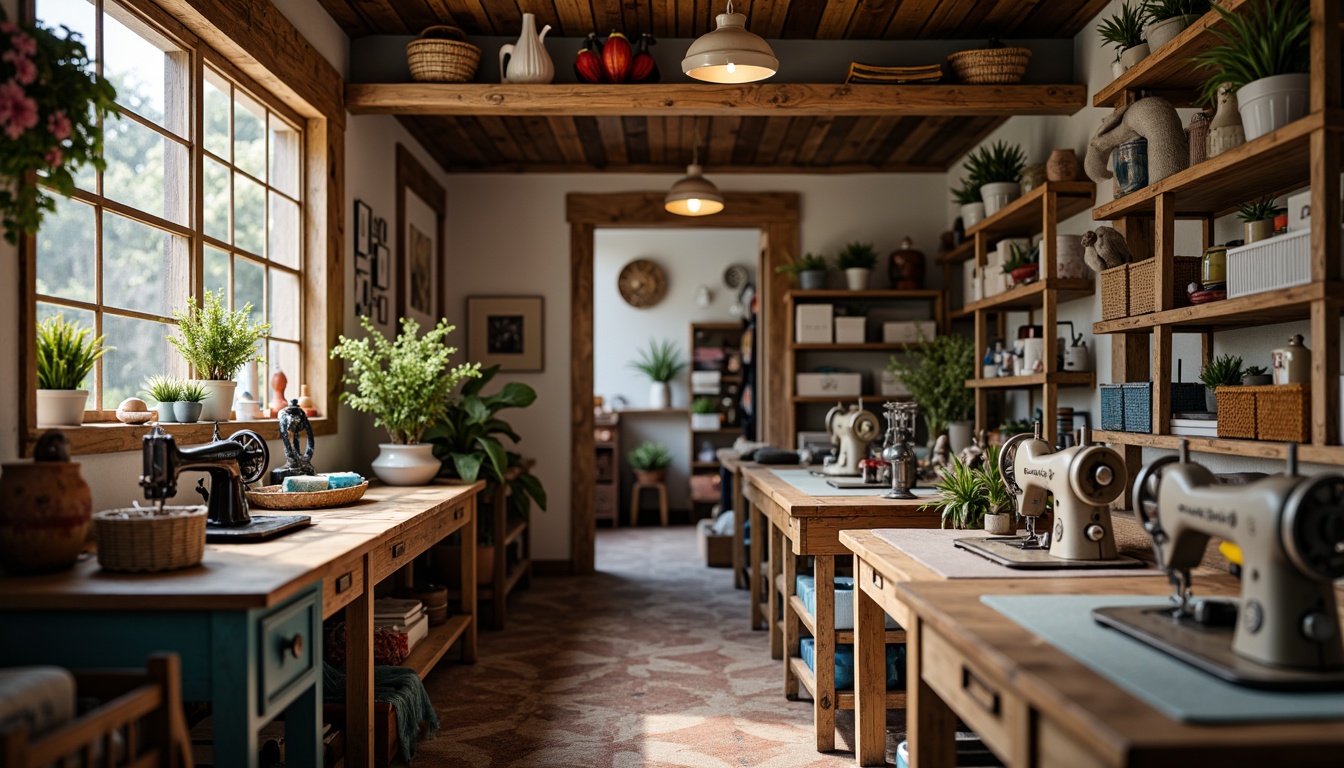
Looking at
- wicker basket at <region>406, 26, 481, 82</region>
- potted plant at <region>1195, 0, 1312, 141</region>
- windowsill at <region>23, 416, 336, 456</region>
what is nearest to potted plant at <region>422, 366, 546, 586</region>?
windowsill at <region>23, 416, 336, 456</region>

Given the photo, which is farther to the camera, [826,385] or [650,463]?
[650,463]

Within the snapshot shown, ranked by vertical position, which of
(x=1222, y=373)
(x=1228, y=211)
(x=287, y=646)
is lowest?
(x=287, y=646)

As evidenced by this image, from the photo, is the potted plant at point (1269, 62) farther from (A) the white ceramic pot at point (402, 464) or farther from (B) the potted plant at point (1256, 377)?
(A) the white ceramic pot at point (402, 464)

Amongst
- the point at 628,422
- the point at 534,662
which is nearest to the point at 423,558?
the point at 534,662

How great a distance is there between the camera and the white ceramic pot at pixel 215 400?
287cm

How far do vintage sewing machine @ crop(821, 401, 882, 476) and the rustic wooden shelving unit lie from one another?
2.98 ft

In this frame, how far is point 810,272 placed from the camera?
5.81 m

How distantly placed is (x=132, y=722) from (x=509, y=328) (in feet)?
16.1

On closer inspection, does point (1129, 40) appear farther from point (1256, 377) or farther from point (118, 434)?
point (118, 434)

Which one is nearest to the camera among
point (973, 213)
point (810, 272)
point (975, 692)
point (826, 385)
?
point (975, 692)

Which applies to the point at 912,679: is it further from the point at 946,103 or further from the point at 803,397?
the point at 803,397

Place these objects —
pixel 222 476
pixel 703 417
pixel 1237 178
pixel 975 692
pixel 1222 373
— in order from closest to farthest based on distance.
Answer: pixel 975 692 → pixel 222 476 → pixel 1237 178 → pixel 1222 373 → pixel 703 417

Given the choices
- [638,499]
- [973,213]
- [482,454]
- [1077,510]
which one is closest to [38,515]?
[1077,510]

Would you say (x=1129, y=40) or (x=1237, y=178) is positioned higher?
(x=1129, y=40)
